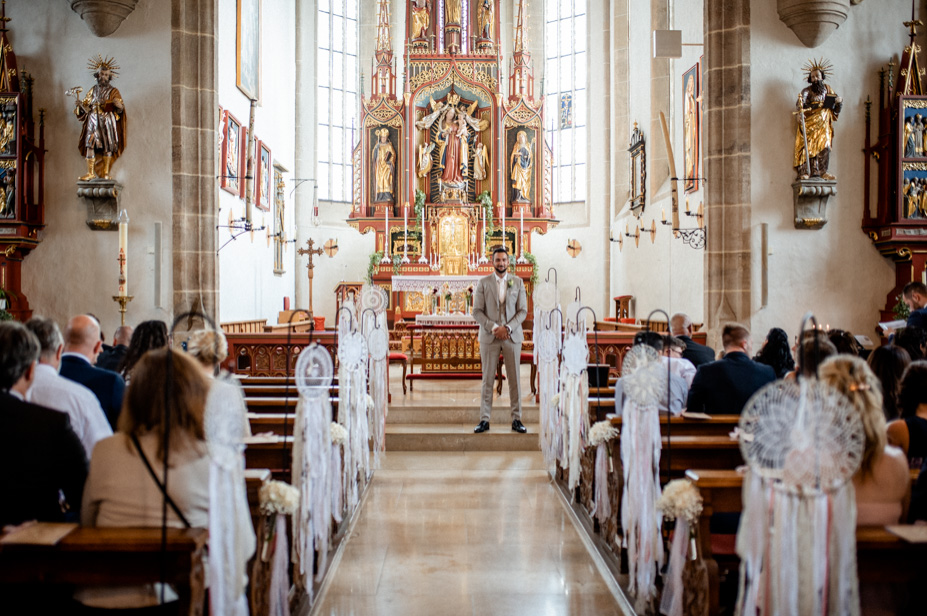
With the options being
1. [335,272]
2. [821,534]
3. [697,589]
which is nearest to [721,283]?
[697,589]

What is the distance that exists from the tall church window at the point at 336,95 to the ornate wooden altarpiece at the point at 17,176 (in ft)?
→ 32.9

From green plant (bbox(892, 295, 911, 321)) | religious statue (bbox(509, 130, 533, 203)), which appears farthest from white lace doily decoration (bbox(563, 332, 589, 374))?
religious statue (bbox(509, 130, 533, 203))

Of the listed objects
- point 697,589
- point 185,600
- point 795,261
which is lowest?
point 697,589

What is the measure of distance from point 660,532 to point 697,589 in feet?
2.03

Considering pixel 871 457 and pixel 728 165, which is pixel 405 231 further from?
pixel 871 457

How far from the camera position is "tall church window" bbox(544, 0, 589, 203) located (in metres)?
18.5

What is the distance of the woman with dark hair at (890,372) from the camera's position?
3594mm

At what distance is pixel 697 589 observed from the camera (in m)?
3.03

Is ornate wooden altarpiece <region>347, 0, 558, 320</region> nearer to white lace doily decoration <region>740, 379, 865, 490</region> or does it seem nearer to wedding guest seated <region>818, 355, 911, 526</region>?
wedding guest seated <region>818, 355, 911, 526</region>

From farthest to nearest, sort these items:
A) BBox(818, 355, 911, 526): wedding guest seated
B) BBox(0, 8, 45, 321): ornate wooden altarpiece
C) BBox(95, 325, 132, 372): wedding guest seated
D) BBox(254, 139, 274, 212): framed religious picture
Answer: BBox(254, 139, 274, 212): framed religious picture → BBox(0, 8, 45, 321): ornate wooden altarpiece → BBox(95, 325, 132, 372): wedding guest seated → BBox(818, 355, 911, 526): wedding guest seated

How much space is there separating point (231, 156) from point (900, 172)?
796 centimetres

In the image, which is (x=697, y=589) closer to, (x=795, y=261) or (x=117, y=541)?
(x=117, y=541)

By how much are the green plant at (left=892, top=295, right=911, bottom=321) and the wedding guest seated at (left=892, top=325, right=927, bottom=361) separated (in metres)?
3.70

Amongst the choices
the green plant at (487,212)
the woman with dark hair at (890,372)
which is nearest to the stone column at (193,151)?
the woman with dark hair at (890,372)
